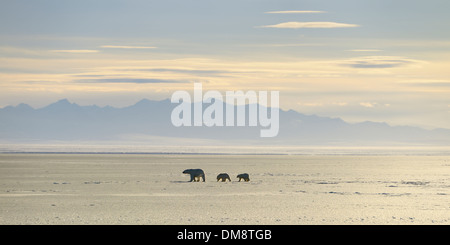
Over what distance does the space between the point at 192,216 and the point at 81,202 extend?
6.46 m

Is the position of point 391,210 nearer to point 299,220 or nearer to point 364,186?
point 299,220

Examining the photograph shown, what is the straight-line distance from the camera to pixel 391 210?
28531mm

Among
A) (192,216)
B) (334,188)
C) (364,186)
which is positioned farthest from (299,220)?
(364,186)

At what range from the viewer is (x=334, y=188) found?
38906 millimetres
